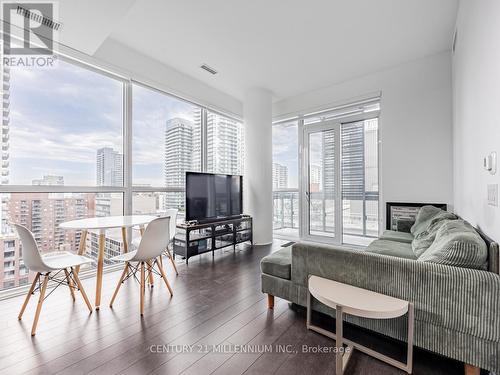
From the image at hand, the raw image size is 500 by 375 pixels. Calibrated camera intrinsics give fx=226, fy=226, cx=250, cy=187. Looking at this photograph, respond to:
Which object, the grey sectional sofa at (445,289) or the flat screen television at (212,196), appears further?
the flat screen television at (212,196)

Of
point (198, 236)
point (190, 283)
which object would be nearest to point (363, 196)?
point (198, 236)

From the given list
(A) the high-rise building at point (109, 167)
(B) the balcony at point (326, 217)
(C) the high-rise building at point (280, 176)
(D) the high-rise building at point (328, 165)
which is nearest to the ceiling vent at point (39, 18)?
(A) the high-rise building at point (109, 167)

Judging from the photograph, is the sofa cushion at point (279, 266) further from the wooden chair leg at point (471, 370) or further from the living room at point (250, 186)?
the wooden chair leg at point (471, 370)

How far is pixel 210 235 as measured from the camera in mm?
3709

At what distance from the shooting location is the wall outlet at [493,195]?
4.44ft

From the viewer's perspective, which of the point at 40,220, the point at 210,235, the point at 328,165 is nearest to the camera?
the point at 40,220

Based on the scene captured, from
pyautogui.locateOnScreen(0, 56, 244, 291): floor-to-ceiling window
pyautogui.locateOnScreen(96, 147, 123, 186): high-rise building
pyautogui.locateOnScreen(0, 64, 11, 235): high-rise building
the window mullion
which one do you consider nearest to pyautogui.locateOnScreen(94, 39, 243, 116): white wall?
pyautogui.locateOnScreen(0, 56, 244, 291): floor-to-ceiling window

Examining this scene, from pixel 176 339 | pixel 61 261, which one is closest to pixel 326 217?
pixel 176 339

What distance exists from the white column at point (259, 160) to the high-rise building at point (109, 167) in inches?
90.2

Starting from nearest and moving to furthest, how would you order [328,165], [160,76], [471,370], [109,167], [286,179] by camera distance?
1. [471,370]
2. [109,167]
3. [160,76]
4. [328,165]
5. [286,179]

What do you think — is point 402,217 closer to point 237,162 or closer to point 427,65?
point 427,65

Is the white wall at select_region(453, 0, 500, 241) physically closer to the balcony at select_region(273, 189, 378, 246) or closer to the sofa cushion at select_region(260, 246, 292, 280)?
Answer: the sofa cushion at select_region(260, 246, 292, 280)

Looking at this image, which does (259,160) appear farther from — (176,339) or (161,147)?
(176,339)

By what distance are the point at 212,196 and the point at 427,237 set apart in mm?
2935
